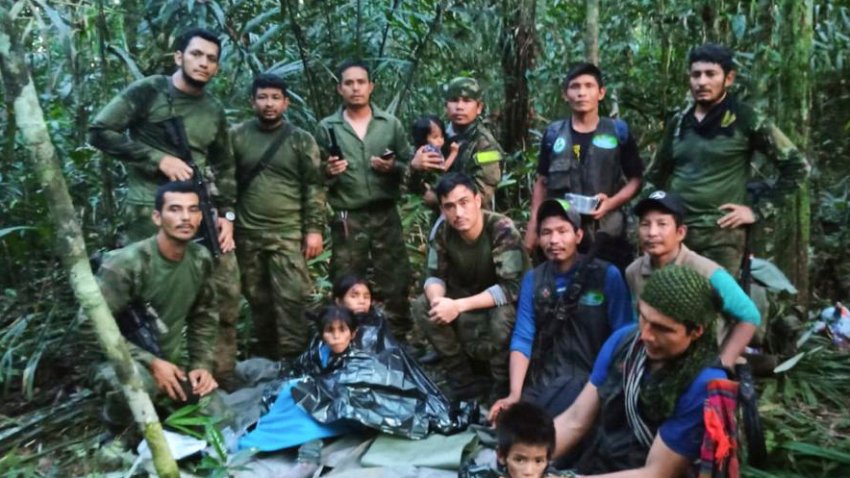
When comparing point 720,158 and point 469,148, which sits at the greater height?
point 469,148

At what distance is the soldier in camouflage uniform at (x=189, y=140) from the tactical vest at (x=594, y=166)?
6.74 feet

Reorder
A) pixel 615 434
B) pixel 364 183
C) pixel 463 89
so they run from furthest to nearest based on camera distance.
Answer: pixel 364 183 < pixel 463 89 < pixel 615 434

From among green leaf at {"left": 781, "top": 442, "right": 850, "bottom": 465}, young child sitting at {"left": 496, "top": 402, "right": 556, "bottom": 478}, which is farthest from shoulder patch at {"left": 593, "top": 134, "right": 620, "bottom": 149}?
young child sitting at {"left": 496, "top": 402, "right": 556, "bottom": 478}

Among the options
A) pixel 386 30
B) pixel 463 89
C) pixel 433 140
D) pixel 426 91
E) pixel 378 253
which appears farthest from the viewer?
pixel 426 91

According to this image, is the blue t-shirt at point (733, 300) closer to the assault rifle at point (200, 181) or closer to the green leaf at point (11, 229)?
the assault rifle at point (200, 181)

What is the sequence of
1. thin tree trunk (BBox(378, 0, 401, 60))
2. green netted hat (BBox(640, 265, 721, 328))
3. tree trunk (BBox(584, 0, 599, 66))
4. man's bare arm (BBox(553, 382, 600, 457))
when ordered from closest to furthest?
green netted hat (BBox(640, 265, 721, 328))
man's bare arm (BBox(553, 382, 600, 457))
tree trunk (BBox(584, 0, 599, 66))
thin tree trunk (BBox(378, 0, 401, 60))

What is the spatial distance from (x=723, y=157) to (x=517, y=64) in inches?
150

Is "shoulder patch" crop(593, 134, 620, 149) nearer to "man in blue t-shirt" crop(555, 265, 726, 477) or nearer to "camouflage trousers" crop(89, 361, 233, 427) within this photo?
"man in blue t-shirt" crop(555, 265, 726, 477)

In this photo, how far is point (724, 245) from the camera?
14.5 feet

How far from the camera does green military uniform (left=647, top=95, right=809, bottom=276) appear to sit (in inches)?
171

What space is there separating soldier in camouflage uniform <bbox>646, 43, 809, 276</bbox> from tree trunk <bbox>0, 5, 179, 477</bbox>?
10.1ft

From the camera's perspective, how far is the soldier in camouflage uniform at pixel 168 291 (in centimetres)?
407

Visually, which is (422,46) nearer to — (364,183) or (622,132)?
(364,183)

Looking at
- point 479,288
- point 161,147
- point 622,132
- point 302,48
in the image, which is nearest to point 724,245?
point 622,132
